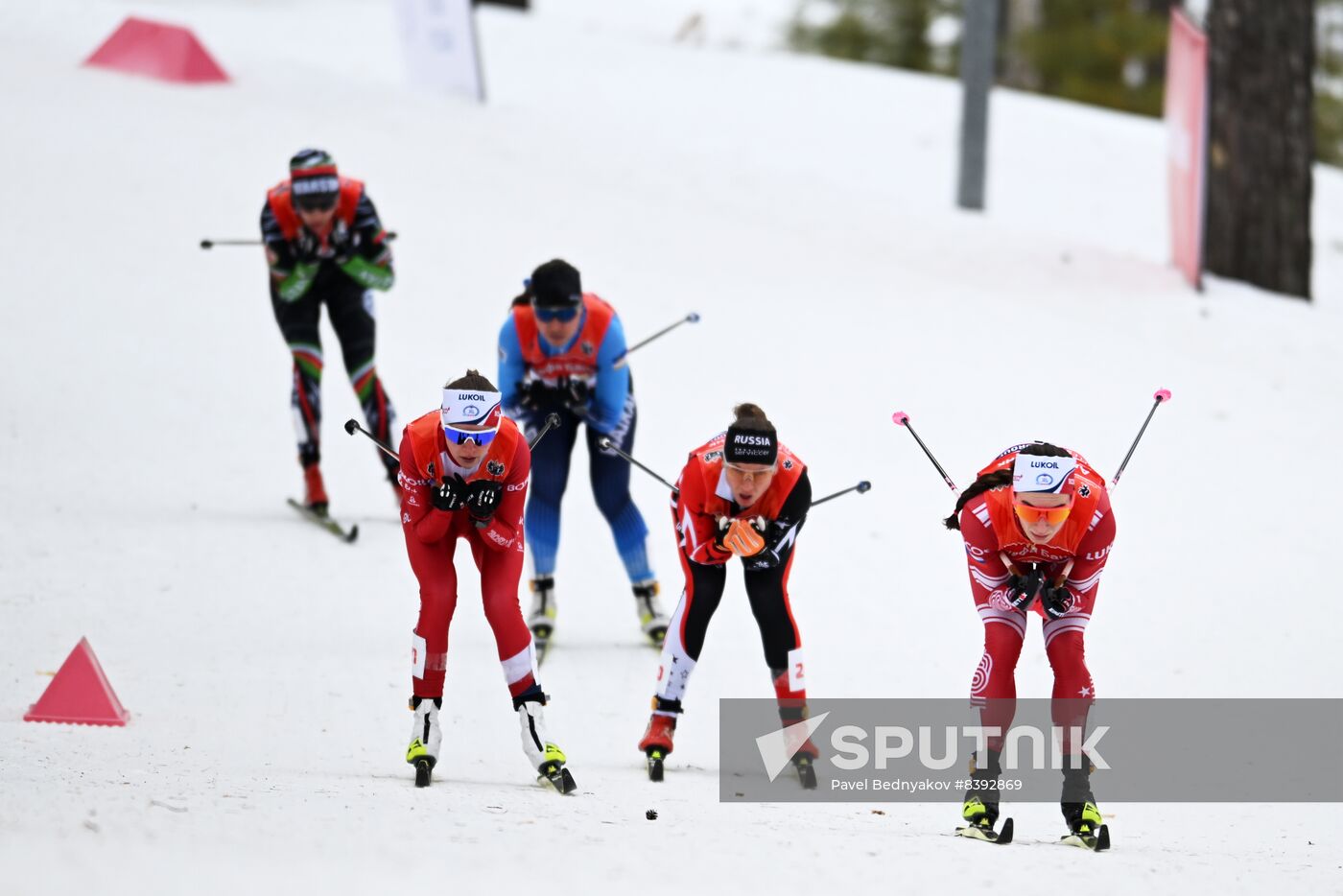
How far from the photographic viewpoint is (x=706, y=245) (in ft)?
45.3

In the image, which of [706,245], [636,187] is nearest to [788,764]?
[706,245]

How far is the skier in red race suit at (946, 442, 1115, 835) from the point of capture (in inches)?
231

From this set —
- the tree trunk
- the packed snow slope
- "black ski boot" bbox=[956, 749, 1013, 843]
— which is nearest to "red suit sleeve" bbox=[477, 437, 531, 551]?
the packed snow slope

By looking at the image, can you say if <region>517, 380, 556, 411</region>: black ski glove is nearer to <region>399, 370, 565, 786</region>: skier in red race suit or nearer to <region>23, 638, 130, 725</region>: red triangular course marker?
<region>399, 370, 565, 786</region>: skier in red race suit

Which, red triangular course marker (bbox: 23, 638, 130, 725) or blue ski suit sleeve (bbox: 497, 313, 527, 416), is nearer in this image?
red triangular course marker (bbox: 23, 638, 130, 725)

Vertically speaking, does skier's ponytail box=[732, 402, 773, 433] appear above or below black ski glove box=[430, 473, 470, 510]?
above

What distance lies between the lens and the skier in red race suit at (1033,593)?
5.87m

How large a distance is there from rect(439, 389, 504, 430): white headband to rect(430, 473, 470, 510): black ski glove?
23cm

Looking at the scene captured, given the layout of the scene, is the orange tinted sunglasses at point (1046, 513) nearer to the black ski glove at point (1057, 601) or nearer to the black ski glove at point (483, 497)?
the black ski glove at point (1057, 601)

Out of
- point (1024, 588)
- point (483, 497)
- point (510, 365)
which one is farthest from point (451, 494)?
point (1024, 588)

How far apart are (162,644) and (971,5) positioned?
940cm

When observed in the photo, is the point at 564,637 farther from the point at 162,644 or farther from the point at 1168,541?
the point at 1168,541

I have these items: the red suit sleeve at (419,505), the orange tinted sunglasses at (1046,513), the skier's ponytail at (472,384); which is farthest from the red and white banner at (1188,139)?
the red suit sleeve at (419,505)

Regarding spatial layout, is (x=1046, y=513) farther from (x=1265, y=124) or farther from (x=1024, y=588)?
(x=1265, y=124)
